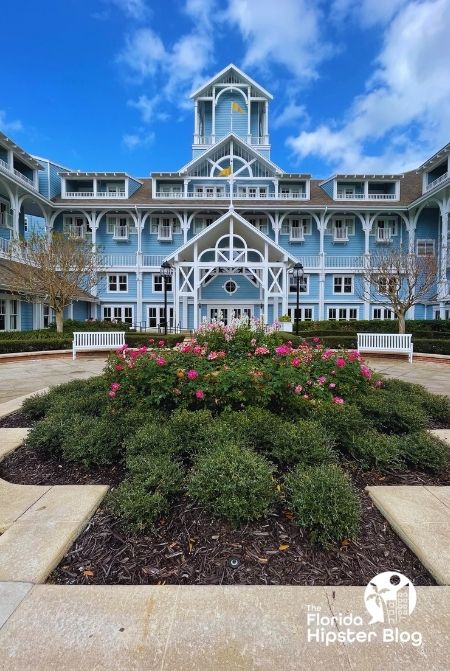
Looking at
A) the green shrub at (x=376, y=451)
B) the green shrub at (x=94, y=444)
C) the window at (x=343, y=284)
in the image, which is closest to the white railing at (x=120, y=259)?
the window at (x=343, y=284)

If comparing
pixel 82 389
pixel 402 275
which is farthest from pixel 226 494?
pixel 402 275

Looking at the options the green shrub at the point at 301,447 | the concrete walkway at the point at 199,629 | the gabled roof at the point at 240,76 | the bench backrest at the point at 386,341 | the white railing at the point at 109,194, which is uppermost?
the gabled roof at the point at 240,76

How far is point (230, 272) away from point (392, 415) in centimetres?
2076

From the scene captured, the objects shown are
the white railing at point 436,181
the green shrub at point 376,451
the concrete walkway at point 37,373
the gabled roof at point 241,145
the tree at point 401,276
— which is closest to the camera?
the green shrub at point 376,451

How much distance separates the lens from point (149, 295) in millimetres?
26453

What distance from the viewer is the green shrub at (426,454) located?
3.61 meters

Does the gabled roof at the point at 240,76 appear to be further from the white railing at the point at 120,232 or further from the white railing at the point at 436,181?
the white railing at the point at 436,181

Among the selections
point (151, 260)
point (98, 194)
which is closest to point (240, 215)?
point (151, 260)

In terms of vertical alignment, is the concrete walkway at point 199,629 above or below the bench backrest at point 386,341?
below

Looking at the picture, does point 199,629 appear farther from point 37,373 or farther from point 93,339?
point 93,339

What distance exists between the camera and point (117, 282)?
26.5 meters

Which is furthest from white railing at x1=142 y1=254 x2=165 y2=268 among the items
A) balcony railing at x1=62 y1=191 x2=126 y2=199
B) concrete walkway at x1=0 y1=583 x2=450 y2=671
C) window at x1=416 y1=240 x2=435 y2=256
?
concrete walkway at x1=0 y1=583 x2=450 y2=671

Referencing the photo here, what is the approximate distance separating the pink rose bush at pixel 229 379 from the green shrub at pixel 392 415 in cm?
30

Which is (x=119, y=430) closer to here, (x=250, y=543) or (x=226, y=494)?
(x=226, y=494)
